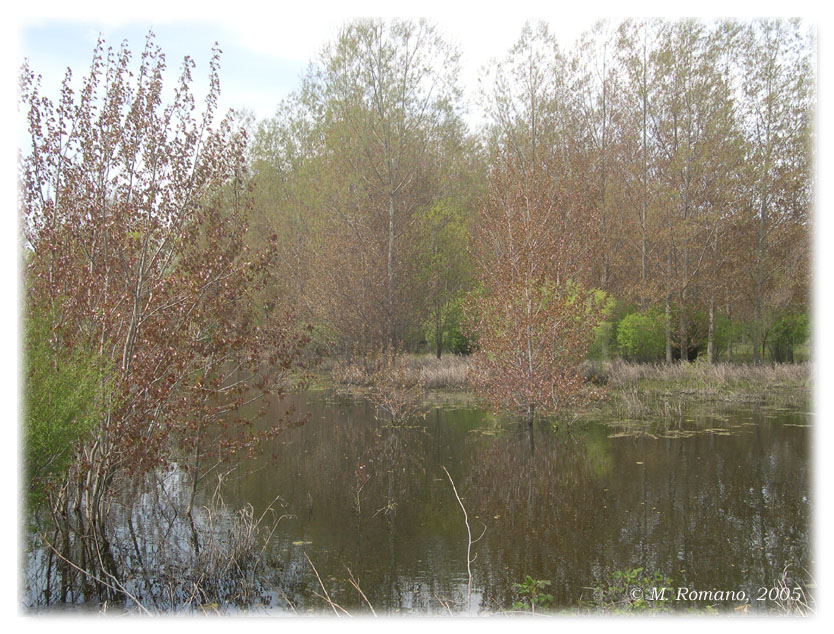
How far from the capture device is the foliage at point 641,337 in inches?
888

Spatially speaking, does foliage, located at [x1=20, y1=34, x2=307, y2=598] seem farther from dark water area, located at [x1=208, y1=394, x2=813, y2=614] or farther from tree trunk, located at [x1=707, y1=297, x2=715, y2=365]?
tree trunk, located at [x1=707, y1=297, x2=715, y2=365]

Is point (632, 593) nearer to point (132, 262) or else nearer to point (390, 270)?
point (132, 262)

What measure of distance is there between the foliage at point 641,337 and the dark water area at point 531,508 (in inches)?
336

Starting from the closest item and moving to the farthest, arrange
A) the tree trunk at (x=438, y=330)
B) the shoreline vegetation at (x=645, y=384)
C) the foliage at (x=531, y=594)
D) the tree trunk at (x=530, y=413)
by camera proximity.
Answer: the foliage at (x=531, y=594) < the tree trunk at (x=530, y=413) < the shoreline vegetation at (x=645, y=384) < the tree trunk at (x=438, y=330)

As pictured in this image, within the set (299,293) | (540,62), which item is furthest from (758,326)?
(299,293)

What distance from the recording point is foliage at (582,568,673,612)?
532cm

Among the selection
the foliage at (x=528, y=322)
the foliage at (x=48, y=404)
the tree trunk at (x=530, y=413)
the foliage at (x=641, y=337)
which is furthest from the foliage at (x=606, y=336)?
the foliage at (x=48, y=404)

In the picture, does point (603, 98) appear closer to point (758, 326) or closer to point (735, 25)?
point (735, 25)

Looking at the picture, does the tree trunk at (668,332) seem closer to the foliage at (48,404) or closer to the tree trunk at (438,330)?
the tree trunk at (438,330)

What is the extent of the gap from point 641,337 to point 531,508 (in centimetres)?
1556

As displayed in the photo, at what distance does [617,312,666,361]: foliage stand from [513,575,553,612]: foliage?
17549mm

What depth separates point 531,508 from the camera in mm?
8531

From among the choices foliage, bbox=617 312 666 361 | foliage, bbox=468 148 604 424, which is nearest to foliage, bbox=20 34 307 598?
foliage, bbox=468 148 604 424

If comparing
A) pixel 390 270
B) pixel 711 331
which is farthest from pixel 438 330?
pixel 711 331
